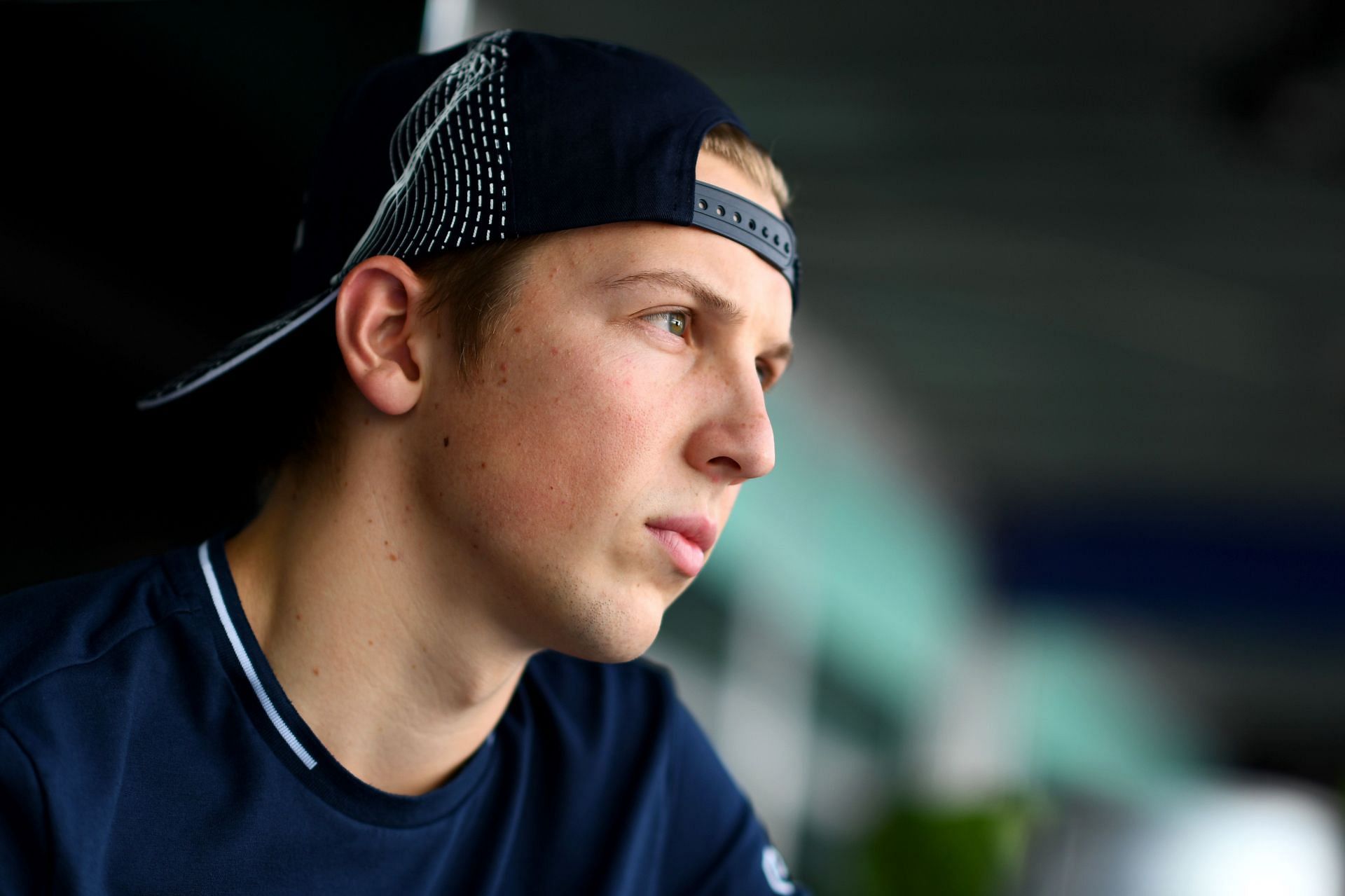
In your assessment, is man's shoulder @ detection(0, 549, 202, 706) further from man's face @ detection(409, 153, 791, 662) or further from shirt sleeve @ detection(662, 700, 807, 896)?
shirt sleeve @ detection(662, 700, 807, 896)

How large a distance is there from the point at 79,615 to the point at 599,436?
503 millimetres

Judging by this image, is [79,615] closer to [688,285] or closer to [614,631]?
[614,631]

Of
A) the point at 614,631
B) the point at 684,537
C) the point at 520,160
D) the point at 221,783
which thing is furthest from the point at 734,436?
the point at 221,783

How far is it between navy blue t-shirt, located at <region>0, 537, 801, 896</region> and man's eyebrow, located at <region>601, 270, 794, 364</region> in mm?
499

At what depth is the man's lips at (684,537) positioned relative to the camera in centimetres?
113

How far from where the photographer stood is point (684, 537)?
115cm

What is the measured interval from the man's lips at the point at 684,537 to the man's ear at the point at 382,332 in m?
0.29

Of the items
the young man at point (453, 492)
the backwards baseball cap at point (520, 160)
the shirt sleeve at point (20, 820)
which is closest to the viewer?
the shirt sleeve at point (20, 820)

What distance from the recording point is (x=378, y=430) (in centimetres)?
119

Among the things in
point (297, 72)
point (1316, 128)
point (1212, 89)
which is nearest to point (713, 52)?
point (1212, 89)

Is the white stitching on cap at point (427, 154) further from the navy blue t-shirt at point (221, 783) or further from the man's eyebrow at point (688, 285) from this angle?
the navy blue t-shirt at point (221, 783)

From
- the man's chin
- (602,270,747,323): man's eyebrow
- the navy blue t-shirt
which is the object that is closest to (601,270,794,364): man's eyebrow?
(602,270,747,323): man's eyebrow

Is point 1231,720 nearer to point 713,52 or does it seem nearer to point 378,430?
point 713,52

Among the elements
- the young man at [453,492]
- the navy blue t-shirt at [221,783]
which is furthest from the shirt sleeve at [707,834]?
the young man at [453,492]
